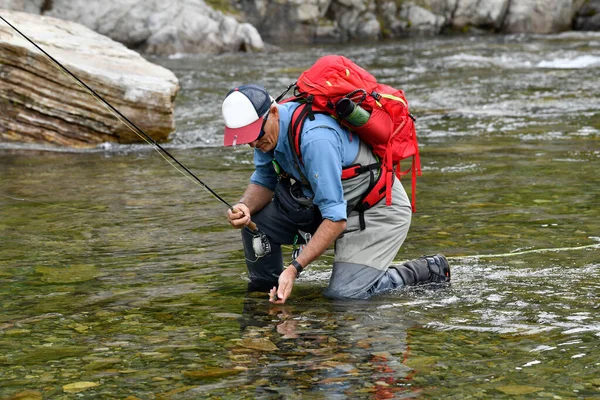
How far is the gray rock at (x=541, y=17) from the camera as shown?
36.5m

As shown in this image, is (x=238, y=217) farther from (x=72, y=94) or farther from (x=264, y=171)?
(x=72, y=94)

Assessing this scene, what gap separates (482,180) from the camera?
34.0 ft

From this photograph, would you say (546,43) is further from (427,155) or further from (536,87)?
(427,155)

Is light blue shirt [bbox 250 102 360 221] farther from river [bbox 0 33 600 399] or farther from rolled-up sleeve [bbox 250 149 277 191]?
river [bbox 0 33 600 399]

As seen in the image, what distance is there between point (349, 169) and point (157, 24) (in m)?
25.9

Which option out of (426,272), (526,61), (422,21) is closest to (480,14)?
(422,21)

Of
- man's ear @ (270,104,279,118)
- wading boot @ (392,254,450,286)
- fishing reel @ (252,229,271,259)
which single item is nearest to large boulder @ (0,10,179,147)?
fishing reel @ (252,229,271,259)

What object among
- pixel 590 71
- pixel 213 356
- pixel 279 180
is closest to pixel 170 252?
pixel 279 180

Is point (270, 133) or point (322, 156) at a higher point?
point (270, 133)

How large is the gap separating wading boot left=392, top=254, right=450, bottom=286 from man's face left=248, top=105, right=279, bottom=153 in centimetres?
148

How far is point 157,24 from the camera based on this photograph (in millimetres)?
30484

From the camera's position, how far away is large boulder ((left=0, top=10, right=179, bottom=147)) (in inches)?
494

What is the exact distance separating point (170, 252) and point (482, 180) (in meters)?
4.33

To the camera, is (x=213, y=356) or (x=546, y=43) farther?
(x=546, y=43)
